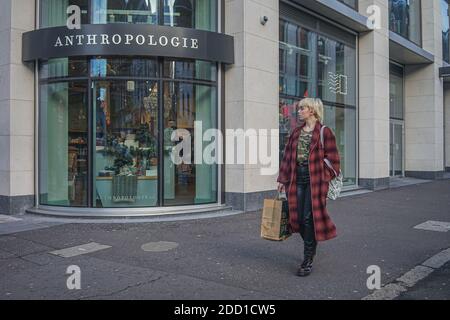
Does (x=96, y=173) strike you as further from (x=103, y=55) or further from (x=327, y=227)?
(x=327, y=227)

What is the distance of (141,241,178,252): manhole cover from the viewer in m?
6.76

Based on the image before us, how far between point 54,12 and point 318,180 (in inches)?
303

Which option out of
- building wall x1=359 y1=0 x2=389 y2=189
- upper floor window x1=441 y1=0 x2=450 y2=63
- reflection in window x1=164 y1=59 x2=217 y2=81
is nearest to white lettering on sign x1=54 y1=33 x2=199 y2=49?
reflection in window x1=164 y1=59 x2=217 y2=81

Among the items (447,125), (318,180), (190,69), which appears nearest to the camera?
(318,180)

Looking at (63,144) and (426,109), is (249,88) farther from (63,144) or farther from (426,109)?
(426,109)

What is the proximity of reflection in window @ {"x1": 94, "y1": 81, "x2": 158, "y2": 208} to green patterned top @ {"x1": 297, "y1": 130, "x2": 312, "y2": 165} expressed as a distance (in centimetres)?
498

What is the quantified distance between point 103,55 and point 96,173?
2.41m

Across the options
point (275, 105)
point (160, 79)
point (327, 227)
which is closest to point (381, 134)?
point (275, 105)

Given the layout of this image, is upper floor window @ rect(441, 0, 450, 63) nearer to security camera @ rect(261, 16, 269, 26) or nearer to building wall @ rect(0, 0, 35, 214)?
security camera @ rect(261, 16, 269, 26)

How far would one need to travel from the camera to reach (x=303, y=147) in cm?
534

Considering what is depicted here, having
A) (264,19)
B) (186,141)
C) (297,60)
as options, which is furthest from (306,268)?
(297,60)

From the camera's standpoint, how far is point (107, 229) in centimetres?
834

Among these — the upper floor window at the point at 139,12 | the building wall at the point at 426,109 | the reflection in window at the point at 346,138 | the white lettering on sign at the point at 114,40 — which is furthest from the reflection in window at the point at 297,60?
the building wall at the point at 426,109

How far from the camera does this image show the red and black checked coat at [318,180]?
5.23 m
